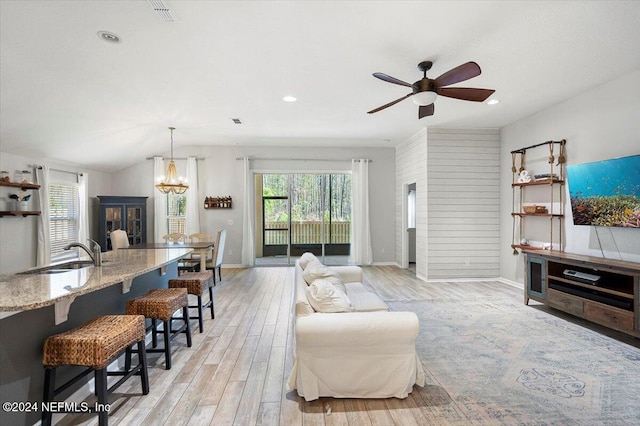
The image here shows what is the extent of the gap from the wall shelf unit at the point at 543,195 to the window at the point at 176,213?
22.8 feet

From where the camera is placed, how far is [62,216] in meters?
6.09

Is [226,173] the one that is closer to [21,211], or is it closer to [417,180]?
[21,211]

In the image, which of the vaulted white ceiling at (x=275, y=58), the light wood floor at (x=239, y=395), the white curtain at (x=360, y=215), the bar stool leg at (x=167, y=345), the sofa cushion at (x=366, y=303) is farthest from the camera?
the white curtain at (x=360, y=215)

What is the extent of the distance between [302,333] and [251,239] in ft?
18.1

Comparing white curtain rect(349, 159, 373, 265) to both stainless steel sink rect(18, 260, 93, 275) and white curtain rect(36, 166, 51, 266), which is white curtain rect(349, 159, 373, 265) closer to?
stainless steel sink rect(18, 260, 93, 275)

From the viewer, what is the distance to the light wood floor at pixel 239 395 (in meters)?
2.03

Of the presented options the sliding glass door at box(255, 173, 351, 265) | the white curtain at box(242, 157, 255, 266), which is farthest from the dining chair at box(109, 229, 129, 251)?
the sliding glass door at box(255, 173, 351, 265)

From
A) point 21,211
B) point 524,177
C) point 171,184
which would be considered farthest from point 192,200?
point 524,177

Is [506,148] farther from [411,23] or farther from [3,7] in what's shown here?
[3,7]

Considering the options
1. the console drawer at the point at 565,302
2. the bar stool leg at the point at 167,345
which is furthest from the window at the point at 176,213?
the console drawer at the point at 565,302

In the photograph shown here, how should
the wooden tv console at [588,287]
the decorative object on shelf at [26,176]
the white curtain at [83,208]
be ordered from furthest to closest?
the white curtain at [83,208] → the decorative object on shelf at [26,176] → the wooden tv console at [588,287]

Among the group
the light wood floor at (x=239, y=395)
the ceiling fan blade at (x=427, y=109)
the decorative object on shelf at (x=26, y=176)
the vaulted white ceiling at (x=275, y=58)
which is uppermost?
the vaulted white ceiling at (x=275, y=58)

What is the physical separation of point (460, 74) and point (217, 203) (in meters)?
6.03

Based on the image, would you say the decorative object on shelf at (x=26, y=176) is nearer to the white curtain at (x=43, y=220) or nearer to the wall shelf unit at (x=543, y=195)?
the white curtain at (x=43, y=220)
